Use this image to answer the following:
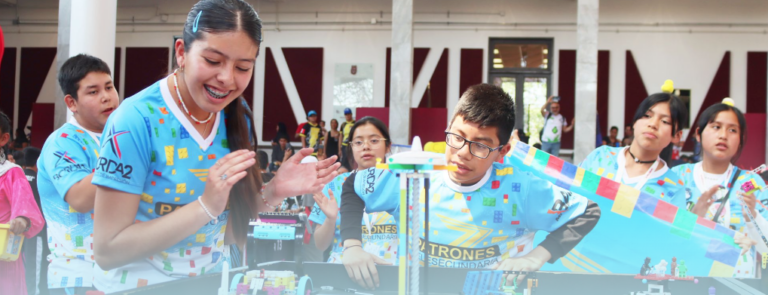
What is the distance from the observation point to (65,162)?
2004mm

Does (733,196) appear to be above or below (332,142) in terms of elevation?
below

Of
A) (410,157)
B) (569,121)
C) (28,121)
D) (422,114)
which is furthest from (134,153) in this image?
(28,121)

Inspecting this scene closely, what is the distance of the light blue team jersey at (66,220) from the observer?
6.73 feet

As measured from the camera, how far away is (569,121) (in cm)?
1438

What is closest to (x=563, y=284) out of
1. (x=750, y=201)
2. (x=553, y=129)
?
(x=750, y=201)

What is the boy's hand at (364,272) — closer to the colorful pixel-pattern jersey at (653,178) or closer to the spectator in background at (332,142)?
the colorful pixel-pattern jersey at (653,178)

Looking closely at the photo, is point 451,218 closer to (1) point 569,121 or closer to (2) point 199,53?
(2) point 199,53

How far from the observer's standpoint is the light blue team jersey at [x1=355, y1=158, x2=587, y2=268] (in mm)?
2209

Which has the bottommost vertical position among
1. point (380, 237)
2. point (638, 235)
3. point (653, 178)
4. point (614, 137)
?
point (380, 237)

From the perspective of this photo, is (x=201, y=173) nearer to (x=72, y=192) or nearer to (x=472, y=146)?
(x=72, y=192)

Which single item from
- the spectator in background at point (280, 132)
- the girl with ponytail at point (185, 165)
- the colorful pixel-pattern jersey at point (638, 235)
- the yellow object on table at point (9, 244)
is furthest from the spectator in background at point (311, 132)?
the girl with ponytail at point (185, 165)

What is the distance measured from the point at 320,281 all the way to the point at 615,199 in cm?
152

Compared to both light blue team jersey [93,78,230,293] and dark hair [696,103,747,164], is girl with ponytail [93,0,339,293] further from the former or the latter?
dark hair [696,103,747,164]

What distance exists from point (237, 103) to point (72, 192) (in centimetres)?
66
